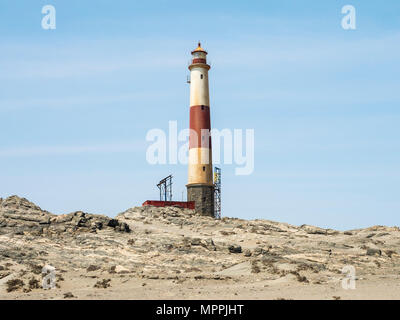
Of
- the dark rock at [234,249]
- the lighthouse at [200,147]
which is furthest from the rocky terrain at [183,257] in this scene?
the lighthouse at [200,147]

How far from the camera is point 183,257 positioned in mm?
41656

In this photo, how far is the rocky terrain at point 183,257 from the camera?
28.9m

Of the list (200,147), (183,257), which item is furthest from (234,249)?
(200,147)

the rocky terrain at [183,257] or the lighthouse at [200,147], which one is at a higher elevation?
the lighthouse at [200,147]

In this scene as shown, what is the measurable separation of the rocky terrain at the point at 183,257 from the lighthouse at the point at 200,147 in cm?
245

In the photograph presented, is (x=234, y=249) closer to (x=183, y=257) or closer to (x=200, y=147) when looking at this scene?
(x=183, y=257)

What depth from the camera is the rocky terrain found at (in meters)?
28.9

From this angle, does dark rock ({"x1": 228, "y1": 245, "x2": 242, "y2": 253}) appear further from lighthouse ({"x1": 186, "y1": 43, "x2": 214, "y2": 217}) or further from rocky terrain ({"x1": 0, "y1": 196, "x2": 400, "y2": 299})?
lighthouse ({"x1": 186, "y1": 43, "x2": 214, "y2": 217})

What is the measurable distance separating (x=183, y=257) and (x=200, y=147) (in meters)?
21.2

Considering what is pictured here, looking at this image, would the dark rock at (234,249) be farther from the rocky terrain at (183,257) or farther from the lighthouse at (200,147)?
the lighthouse at (200,147)
